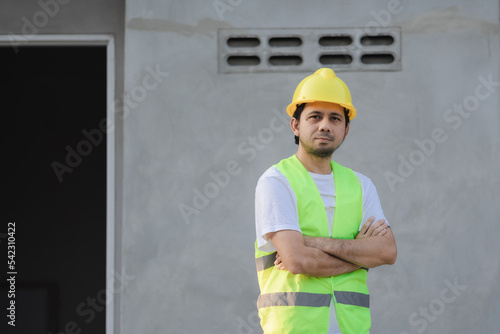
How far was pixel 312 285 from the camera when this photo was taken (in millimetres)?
2859

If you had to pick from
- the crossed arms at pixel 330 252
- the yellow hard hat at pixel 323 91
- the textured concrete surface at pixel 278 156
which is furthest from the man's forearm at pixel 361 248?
the textured concrete surface at pixel 278 156

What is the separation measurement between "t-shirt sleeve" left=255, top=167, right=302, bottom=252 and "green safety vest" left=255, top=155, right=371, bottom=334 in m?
0.04

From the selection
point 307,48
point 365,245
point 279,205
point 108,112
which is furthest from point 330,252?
point 108,112

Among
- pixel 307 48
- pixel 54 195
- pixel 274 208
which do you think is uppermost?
pixel 307 48

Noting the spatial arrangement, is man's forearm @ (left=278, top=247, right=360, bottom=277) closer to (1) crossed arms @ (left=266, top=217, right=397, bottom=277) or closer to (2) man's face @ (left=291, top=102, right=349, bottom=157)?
(1) crossed arms @ (left=266, top=217, right=397, bottom=277)

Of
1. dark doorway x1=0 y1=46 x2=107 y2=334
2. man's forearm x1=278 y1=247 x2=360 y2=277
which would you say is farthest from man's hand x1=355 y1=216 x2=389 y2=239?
dark doorway x1=0 y1=46 x2=107 y2=334

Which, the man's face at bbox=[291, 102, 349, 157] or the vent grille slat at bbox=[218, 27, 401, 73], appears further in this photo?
the vent grille slat at bbox=[218, 27, 401, 73]

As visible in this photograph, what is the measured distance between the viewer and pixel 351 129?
16.4 feet

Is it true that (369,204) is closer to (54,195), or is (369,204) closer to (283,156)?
(283,156)

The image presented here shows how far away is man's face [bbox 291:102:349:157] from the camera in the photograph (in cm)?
299

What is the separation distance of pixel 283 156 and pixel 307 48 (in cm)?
80

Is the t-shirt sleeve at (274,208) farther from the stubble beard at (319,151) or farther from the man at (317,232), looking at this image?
the stubble beard at (319,151)

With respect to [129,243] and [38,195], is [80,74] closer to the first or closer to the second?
[38,195]

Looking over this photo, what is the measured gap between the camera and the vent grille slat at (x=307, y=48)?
16.4 ft
